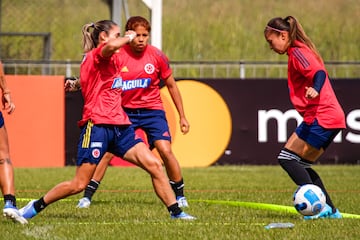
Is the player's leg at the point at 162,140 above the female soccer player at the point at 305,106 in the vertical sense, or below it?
below

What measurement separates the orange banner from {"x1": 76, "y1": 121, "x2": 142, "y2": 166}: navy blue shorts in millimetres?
9927

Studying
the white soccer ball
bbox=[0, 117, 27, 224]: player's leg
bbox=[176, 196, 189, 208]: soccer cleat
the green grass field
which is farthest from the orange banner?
the white soccer ball

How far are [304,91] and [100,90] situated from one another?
2.11 m

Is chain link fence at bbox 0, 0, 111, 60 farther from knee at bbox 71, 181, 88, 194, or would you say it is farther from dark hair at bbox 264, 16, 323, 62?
knee at bbox 71, 181, 88, 194

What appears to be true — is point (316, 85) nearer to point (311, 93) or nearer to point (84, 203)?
point (311, 93)

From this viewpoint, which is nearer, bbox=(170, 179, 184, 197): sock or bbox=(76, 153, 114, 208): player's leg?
bbox=(76, 153, 114, 208): player's leg

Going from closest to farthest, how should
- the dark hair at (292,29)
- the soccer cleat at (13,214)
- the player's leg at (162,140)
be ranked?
the soccer cleat at (13,214), the dark hair at (292,29), the player's leg at (162,140)

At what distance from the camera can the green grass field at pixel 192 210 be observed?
9.10 m

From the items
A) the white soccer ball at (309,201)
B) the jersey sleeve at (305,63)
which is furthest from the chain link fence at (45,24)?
the white soccer ball at (309,201)

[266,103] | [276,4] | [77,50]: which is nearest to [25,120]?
[266,103]

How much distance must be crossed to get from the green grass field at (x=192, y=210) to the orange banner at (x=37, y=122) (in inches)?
43.2

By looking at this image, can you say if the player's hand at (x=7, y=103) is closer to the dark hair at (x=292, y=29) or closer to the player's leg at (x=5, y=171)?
the player's leg at (x=5, y=171)

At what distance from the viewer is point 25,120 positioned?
19.8 metres

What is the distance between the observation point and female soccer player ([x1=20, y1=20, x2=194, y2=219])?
990cm
